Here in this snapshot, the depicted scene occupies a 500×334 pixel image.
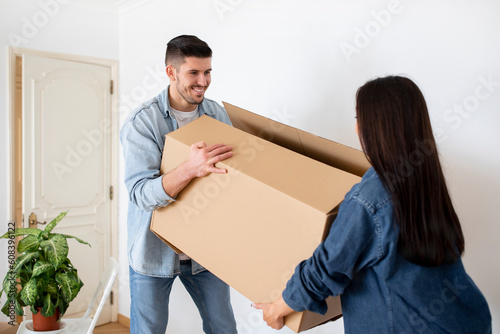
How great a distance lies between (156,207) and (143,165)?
16 centimetres

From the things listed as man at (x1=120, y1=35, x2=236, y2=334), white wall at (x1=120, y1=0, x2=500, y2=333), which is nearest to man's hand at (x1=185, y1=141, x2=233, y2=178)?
man at (x1=120, y1=35, x2=236, y2=334)

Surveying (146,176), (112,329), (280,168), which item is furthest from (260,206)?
(112,329)

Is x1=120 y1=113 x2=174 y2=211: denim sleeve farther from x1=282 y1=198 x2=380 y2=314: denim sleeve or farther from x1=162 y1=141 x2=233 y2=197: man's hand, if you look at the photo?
x1=282 y1=198 x2=380 y2=314: denim sleeve

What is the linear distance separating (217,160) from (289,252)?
32 cm

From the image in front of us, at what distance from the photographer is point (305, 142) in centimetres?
135

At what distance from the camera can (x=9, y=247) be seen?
2896mm

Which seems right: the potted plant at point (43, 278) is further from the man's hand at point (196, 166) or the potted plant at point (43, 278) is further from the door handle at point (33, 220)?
the door handle at point (33, 220)

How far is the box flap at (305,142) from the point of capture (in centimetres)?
126

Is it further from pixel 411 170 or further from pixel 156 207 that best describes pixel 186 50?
pixel 411 170

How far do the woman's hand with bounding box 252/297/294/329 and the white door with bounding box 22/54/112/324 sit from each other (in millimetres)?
2210

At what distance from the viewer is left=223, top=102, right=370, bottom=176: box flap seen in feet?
4.14

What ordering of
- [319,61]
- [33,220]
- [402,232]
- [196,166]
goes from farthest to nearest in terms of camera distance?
[33,220]
[319,61]
[196,166]
[402,232]

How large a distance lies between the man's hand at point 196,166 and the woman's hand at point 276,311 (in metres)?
0.37

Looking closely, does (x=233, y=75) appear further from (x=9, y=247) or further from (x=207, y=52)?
(x=9, y=247)
